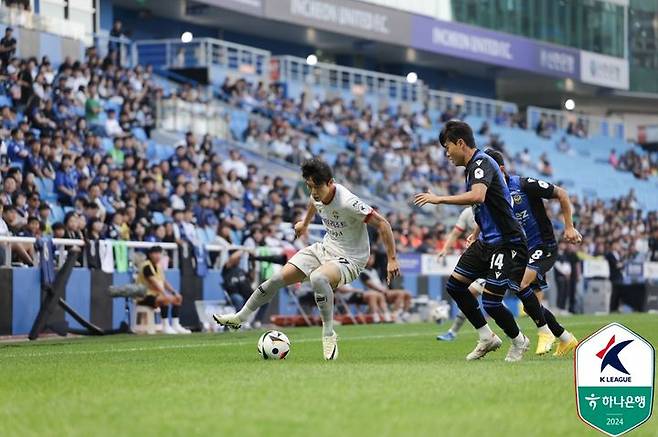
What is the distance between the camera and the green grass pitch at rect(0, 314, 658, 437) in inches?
305

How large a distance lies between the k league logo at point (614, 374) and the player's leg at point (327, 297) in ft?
20.7

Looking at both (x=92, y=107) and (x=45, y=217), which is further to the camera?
(x=92, y=107)

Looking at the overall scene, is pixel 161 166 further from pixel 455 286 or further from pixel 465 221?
pixel 455 286

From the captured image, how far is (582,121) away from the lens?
64875 millimetres

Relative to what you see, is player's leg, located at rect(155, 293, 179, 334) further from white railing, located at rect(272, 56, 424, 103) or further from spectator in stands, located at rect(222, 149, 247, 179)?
white railing, located at rect(272, 56, 424, 103)

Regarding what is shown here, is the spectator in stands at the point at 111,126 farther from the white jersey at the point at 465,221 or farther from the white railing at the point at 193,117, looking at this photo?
the white jersey at the point at 465,221

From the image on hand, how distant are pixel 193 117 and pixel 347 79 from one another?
18.2m

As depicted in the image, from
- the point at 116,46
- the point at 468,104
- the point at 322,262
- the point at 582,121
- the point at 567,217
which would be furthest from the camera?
the point at 582,121

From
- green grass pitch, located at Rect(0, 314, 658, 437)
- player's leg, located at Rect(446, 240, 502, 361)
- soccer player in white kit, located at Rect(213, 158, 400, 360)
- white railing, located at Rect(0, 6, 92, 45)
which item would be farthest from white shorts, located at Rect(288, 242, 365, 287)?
white railing, located at Rect(0, 6, 92, 45)

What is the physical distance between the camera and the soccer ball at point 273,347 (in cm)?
1385

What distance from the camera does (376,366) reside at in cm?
1238

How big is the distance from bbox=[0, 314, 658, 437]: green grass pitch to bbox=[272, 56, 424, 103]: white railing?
32435mm

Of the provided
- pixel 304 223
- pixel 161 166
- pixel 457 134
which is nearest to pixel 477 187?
pixel 457 134

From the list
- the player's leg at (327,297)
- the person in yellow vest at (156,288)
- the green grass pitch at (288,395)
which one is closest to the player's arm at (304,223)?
the player's leg at (327,297)
